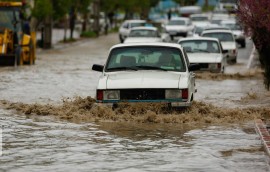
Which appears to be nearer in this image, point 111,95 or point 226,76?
point 111,95

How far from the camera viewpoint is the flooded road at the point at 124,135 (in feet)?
38.6

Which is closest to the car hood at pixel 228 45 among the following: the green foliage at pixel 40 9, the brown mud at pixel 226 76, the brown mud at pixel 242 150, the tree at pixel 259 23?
the brown mud at pixel 226 76

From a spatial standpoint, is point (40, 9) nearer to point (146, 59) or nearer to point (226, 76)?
point (226, 76)

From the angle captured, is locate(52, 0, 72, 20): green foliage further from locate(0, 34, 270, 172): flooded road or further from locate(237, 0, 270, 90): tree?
locate(237, 0, 270, 90): tree

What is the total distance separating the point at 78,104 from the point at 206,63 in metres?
10.9

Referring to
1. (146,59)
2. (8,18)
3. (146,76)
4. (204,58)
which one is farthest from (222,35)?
(146,76)

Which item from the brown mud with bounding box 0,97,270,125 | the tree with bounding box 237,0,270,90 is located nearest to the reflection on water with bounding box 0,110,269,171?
the brown mud with bounding box 0,97,270,125

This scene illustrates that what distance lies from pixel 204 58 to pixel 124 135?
1462cm

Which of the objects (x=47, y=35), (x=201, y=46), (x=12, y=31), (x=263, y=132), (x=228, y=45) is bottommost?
(x=47, y=35)

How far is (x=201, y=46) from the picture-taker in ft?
100

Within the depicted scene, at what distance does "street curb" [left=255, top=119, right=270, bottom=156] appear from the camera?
43.5 ft

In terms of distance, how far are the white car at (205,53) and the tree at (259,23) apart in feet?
17.7

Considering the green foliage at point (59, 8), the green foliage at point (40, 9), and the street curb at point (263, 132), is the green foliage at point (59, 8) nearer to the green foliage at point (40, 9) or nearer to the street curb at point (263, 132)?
the green foliage at point (40, 9)

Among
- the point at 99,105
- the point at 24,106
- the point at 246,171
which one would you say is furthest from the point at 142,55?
the point at 246,171
